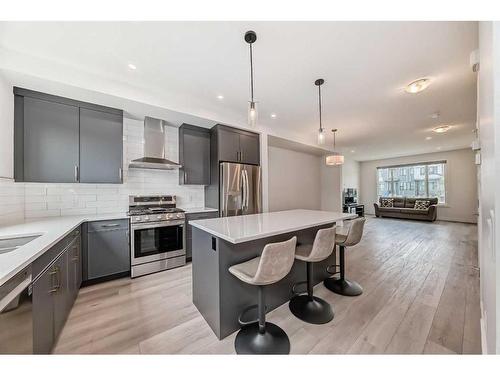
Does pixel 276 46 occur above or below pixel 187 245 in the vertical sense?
above

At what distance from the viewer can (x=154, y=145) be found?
10.1 feet

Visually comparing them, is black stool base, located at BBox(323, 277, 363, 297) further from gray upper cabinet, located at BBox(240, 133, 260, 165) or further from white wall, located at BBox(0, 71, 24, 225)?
white wall, located at BBox(0, 71, 24, 225)

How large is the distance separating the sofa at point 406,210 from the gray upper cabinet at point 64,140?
30.3 ft

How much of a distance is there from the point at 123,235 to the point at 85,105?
183 centimetres

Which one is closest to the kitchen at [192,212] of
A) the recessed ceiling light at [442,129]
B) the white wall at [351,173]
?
the recessed ceiling light at [442,129]

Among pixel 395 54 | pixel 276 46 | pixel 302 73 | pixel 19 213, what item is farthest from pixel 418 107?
pixel 19 213

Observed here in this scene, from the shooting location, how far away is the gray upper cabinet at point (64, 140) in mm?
2104

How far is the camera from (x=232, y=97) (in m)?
2.85

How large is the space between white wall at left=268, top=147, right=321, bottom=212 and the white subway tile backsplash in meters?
2.32

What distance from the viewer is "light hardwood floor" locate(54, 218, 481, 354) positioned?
4.72 ft

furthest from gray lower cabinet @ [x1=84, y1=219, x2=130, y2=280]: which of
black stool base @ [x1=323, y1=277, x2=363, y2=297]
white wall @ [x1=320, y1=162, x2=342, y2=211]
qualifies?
white wall @ [x1=320, y1=162, x2=342, y2=211]

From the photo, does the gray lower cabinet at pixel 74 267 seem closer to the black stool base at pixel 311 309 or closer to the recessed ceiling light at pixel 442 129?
the black stool base at pixel 311 309
